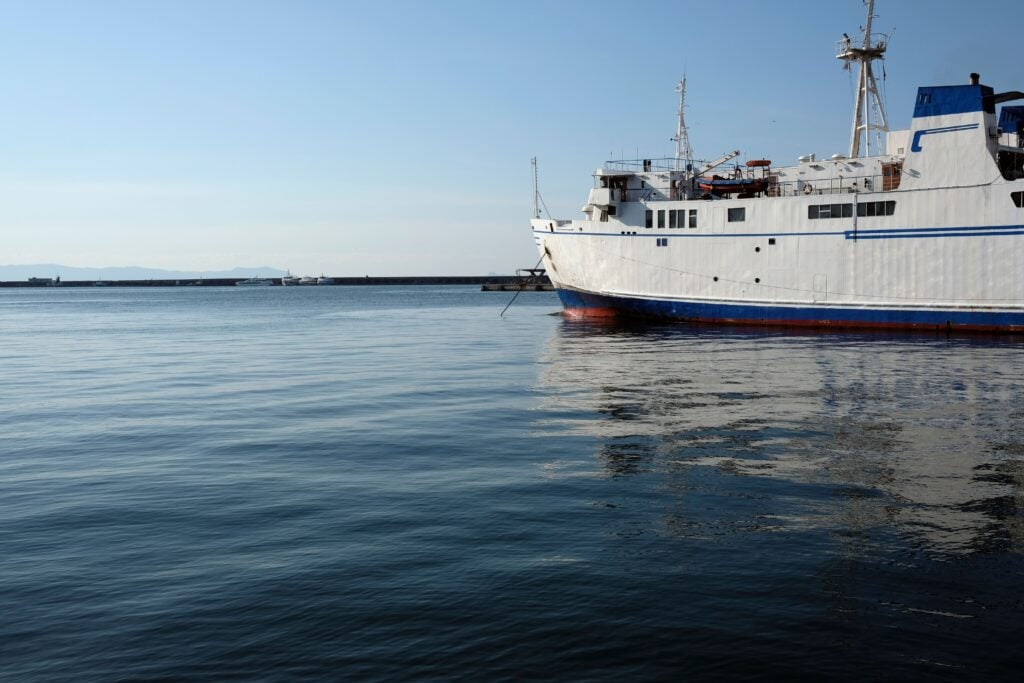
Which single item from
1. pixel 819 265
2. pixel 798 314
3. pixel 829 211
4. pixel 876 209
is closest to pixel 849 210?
pixel 829 211

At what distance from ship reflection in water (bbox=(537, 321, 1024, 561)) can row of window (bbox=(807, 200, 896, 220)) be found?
34.7 ft

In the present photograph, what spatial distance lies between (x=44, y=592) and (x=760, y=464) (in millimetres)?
9902

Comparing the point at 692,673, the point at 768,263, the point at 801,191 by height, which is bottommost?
the point at 692,673

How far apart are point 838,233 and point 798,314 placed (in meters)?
4.58

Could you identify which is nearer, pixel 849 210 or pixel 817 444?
pixel 817 444

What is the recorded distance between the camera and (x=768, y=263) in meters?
42.4

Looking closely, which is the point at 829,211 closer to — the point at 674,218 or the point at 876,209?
the point at 876,209

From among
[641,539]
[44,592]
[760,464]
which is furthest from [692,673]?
[760,464]

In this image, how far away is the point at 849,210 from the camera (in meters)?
39.7

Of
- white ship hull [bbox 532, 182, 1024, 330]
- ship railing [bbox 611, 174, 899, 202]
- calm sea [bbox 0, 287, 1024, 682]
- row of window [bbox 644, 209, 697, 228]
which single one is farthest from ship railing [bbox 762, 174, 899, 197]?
calm sea [bbox 0, 287, 1024, 682]

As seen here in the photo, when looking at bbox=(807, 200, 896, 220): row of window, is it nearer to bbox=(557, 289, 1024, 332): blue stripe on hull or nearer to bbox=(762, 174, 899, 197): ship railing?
bbox=(762, 174, 899, 197): ship railing

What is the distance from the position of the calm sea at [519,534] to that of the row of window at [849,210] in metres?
18.9

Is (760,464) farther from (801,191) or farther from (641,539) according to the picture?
(801,191)

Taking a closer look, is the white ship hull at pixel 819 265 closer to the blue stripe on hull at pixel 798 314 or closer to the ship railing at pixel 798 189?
the blue stripe on hull at pixel 798 314
